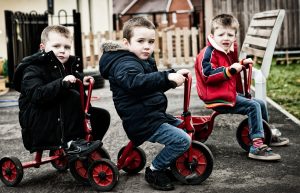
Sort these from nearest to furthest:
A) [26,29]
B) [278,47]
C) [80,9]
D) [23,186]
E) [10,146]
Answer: [23,186] < [10,146] < [26,29] < [278,47] < [80,9]

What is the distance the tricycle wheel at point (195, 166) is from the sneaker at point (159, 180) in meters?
0.12

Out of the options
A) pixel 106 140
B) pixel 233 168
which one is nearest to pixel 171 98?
pixel 106 140

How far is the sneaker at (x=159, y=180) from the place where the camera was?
4.79 m

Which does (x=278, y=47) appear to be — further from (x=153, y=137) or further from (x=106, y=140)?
(x=153, y=137)

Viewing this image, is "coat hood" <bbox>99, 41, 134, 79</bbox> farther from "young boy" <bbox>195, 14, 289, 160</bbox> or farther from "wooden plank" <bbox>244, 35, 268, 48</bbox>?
"wooden plank" <bbox>244, 35, 268, 48</bbox>

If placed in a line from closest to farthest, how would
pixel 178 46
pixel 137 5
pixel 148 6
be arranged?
pixel 178 46, pixel 148 6, pixel 137 5

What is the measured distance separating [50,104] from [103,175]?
75 centimetres

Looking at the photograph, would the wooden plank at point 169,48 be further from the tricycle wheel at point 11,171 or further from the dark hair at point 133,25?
the dark hair at point 133,25

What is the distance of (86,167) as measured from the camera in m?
5.06

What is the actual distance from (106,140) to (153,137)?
222 cm

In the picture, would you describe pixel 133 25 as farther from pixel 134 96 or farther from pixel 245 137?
pixel 245 137

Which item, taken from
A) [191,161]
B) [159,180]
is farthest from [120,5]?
[159,180]

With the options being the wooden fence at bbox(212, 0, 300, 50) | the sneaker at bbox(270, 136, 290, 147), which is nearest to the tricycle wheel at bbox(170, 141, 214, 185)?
the sneaker at bbox(270, 136, 290, 147)

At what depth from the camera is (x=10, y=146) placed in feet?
22.5
